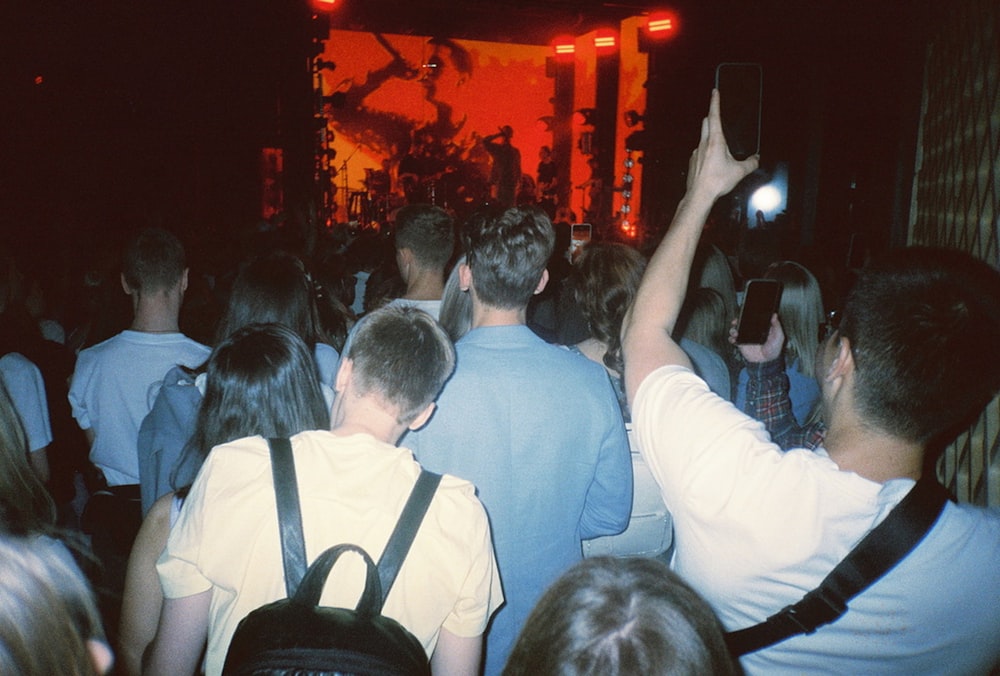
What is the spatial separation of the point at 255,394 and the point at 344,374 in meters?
0.39

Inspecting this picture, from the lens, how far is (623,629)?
0.64 metres

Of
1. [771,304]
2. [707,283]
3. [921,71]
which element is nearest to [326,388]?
[771,304]

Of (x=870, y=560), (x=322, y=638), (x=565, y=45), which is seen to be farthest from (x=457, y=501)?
(x=565, y=45)

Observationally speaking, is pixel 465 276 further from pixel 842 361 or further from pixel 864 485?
pixel 864 485

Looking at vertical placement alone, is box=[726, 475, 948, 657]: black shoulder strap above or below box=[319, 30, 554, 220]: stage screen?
below

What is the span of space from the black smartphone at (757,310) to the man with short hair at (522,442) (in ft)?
2.03

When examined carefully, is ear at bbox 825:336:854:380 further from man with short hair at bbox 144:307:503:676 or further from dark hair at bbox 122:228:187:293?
dark hair at bbox 122:228:187:293

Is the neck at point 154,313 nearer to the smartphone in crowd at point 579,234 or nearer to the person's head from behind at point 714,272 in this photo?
the person's head from behind at point 714,272

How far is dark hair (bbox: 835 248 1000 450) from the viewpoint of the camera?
3.21ft

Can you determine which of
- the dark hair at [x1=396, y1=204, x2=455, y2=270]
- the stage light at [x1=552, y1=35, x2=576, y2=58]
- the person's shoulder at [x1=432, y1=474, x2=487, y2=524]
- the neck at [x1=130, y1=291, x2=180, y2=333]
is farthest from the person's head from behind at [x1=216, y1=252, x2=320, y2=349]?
the stage light at [x1=552, y1=35, x2=576, y2=58]

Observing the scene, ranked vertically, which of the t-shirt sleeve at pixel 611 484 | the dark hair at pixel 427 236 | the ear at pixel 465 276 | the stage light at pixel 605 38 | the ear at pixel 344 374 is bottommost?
the t-shirt sleeve at pixel 611 484

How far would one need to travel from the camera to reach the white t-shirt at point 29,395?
2.37 meters

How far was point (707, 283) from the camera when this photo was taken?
377cm

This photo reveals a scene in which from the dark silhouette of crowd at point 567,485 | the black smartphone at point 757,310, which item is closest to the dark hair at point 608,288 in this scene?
the dark silhouette of crowd at point 567,485
